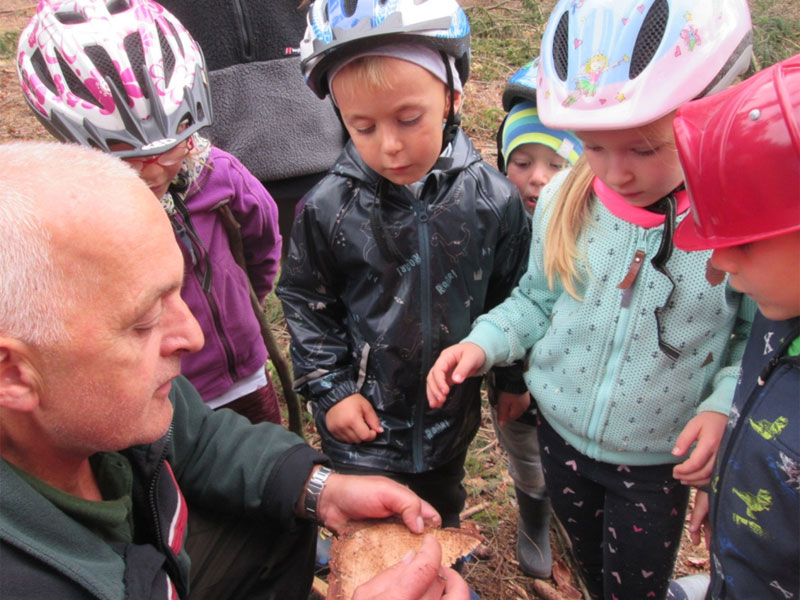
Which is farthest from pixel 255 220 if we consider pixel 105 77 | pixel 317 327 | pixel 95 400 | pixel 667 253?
pixel 667 253

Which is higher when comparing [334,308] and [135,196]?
[135,196]

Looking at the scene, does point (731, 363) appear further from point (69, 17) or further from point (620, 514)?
point (69, 17)

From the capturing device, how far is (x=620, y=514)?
87.4 inches

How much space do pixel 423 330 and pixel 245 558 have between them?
99 centimetres

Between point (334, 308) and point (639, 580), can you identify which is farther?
point (334, 308)

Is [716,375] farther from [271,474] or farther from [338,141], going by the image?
[338,141]

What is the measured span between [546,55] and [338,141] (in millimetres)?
1782

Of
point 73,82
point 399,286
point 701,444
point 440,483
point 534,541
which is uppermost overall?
A: point 73,82

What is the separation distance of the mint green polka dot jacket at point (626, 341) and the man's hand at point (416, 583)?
68cm

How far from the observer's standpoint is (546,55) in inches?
77.6

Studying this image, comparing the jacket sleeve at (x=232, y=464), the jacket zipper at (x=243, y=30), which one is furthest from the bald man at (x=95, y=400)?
the jacket zipper at (x=243, y=30)

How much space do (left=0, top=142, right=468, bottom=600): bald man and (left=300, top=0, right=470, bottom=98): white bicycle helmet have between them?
0.82 meters

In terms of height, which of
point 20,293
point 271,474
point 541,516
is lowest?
point 541,516

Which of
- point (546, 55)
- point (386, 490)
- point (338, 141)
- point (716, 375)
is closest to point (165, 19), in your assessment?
point (338, 141)
